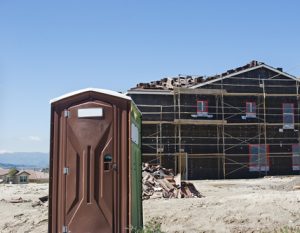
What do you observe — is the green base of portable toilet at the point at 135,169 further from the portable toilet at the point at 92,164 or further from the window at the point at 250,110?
the window at the point at 250,110

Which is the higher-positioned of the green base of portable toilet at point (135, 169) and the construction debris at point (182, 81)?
the construction debris at point (182, 81)

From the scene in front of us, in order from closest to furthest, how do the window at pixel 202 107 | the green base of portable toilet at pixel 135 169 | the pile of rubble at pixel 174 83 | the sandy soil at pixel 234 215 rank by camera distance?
the green base of portable toilet at pixel 135 169, the sandy soil at pixel 234 215, the window at pixel 202 107, the pile of rubble at pixel 174 83

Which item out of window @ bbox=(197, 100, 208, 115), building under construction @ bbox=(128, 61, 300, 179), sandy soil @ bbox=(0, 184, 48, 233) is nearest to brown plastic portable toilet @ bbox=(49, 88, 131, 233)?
sandy soil @ bbox=(0, 184, 48, 233)

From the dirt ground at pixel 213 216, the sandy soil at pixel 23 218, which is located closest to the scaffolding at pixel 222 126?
the sandy soil at pixel 23 218

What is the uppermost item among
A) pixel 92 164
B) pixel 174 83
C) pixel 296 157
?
pixel 174 83

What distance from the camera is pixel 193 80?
139ft

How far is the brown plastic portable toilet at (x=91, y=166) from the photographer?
7.87m

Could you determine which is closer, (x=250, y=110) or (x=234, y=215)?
(x=234, y=215)

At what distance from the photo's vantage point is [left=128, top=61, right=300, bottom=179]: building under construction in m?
39.4

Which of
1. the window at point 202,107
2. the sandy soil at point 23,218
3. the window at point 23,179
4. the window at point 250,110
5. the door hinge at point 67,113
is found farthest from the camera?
the window at point 23,179

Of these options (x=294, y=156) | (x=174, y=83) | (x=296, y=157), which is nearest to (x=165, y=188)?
(x=174, y=83)

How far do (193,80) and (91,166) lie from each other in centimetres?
3515

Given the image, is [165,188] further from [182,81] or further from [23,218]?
[182,81]

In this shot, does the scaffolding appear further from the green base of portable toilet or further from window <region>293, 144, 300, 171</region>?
the green base of portable toilet
